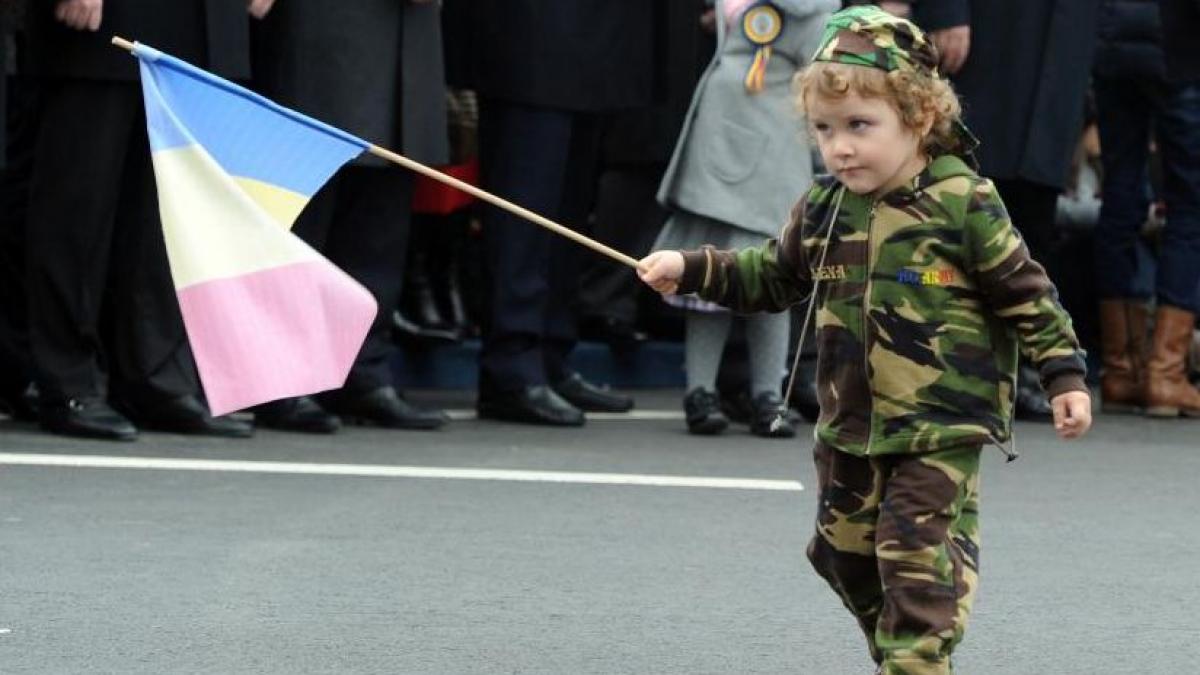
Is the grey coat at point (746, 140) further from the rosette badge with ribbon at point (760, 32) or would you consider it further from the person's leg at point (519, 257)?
the person's leg at point (519, 257)

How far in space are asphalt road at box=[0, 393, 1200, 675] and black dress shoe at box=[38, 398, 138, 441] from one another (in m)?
0.06

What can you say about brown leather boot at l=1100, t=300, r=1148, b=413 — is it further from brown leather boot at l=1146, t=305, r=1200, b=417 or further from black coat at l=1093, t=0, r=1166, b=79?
black coat at l=1093, t=0, r=1166, b=79

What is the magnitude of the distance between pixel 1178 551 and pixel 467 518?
174 centimetres

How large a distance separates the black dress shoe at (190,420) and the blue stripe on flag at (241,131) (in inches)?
120

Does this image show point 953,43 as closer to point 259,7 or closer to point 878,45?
point 259,7

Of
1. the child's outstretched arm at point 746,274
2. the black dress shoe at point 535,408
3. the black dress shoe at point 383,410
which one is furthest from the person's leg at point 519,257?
the child's outstretched arm at point 746,274

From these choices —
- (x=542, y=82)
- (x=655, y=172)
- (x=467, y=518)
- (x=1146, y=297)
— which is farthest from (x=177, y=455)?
(x=1146, y=297)

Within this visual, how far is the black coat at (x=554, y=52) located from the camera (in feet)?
27.9

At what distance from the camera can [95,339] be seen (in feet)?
25.5

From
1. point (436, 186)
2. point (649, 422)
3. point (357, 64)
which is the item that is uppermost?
point (357, 64)

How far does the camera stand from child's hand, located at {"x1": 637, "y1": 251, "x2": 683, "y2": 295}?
4516 mm

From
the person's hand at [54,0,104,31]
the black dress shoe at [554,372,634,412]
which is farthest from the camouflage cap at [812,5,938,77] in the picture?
the black dress shoe at [554,372,634,412]

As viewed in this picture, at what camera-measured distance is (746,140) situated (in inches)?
328

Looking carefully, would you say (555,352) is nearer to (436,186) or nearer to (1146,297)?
(436,186)
